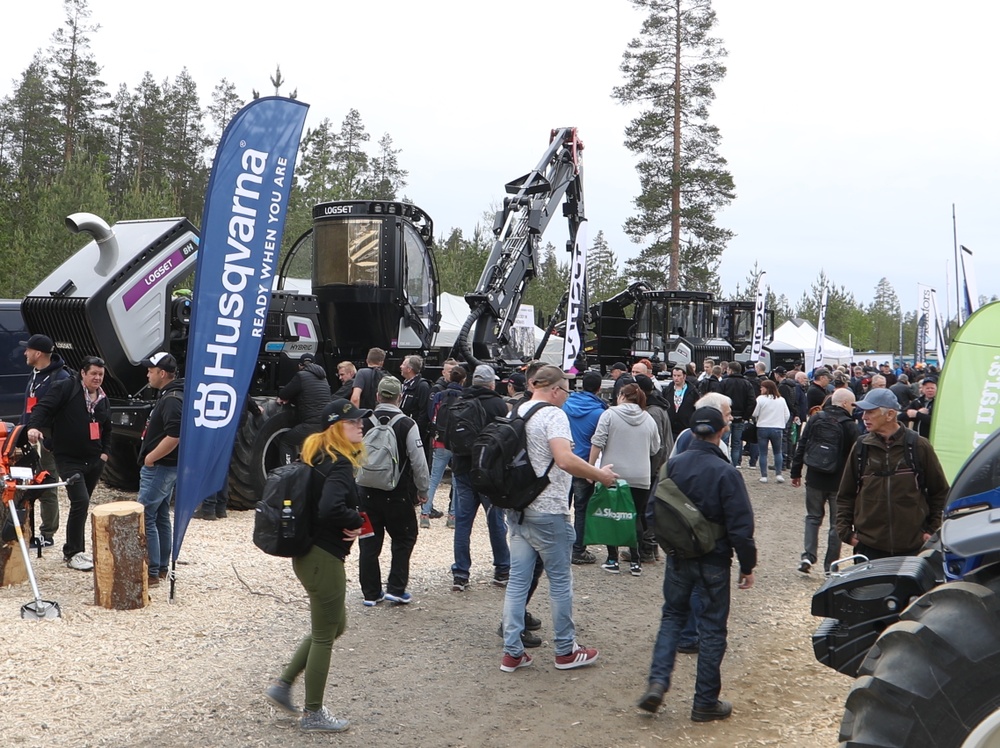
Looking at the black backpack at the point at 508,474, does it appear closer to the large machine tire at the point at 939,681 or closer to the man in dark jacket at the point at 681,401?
the large machine tire at the point at 939,681

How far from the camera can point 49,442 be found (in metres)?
7.58

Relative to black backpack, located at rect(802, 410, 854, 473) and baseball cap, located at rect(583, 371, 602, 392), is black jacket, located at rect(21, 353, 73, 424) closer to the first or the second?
baseball cap, located at rect(583, 371, 602, 392)

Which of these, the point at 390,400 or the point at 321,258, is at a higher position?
the point at 321,258

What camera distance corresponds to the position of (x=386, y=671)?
5.61m

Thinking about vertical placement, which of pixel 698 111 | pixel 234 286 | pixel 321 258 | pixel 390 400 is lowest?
pixel 390 400

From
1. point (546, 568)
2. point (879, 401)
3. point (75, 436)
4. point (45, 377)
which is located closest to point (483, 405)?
point (546, 568)

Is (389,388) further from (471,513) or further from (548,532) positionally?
(548,532)

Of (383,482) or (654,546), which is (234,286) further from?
(654,546)

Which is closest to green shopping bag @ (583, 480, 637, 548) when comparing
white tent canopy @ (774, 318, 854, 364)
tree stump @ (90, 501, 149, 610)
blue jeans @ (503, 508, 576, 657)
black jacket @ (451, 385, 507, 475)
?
black jacket @ (451, 385, 507, 475)

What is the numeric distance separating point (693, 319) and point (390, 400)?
17.6 metres

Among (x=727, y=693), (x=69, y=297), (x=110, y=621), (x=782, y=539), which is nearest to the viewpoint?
(x=727, y=693)

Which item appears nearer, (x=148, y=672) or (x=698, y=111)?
(x=148, y=672)

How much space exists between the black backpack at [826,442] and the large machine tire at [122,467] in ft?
24.8

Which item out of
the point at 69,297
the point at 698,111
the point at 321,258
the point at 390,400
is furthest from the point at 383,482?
the point at 698,111
